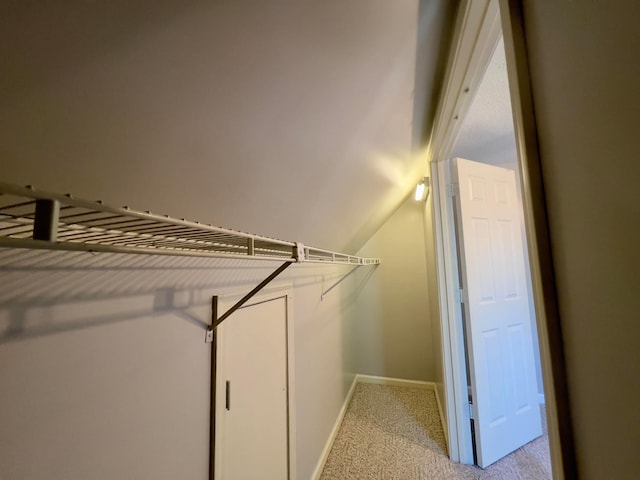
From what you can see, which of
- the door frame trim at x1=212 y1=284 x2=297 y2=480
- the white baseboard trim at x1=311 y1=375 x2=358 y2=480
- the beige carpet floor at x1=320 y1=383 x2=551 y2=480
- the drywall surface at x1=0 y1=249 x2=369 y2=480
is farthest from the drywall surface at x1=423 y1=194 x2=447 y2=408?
the drywall surface at x1=0 y1=249 x2=369 y2=480

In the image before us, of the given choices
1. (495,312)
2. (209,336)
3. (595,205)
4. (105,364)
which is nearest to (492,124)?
(495,312)

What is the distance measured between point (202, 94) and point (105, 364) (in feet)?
2.11

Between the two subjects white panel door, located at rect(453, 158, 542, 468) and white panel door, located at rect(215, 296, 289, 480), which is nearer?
white panel door, located at rect(215, 296, 289, 480)

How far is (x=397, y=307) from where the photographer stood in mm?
3355

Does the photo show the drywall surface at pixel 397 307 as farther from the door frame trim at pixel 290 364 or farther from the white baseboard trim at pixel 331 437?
the door frame trim at pixel 290 364

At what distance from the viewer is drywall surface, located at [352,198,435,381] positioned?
10.7ft

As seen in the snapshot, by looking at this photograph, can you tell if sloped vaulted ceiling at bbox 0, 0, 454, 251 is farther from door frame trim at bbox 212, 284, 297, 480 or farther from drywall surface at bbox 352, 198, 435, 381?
drywall surface at bbox 352, 198, 435, 381

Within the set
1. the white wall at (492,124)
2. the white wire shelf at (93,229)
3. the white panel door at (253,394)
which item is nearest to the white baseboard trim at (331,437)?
the white panel door at (253,394)

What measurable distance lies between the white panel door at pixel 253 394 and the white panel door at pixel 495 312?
141 cm

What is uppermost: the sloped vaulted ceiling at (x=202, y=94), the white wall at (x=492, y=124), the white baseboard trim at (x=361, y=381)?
the white wall at (x=492, y=124)

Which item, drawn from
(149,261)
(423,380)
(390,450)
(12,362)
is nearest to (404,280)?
(423,380)

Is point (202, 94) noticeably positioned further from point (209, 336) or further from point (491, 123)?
point (491, 123)

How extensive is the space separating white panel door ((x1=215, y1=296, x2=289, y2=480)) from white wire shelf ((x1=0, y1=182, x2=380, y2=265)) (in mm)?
397

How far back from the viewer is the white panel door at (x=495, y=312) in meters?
1.92
